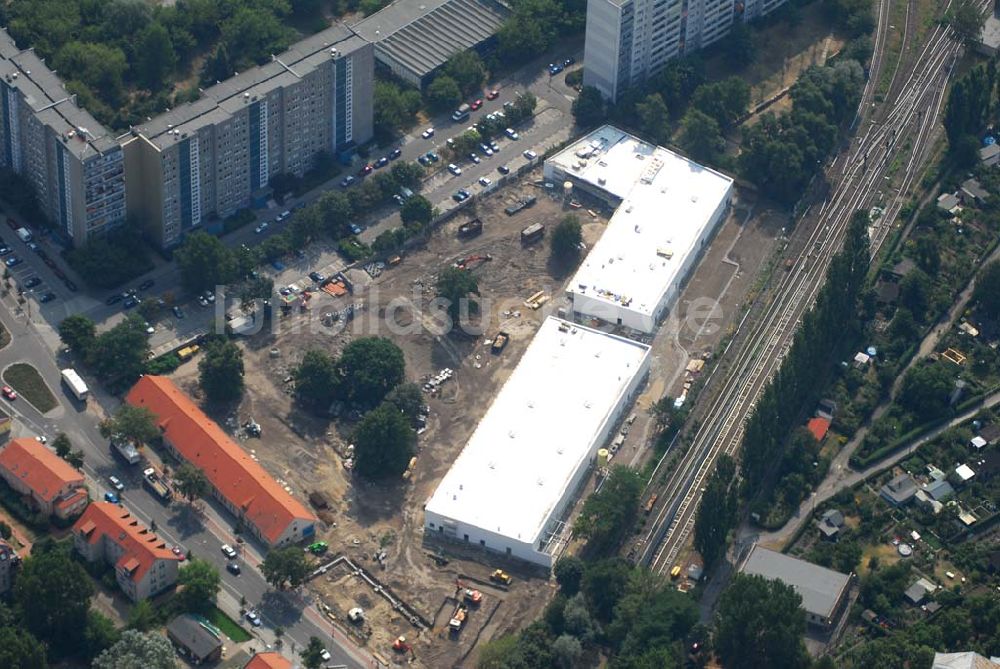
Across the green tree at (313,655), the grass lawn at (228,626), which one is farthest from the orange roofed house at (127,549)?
the green tree at (313,655)

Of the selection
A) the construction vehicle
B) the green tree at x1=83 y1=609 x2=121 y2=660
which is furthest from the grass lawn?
the construction vehicle

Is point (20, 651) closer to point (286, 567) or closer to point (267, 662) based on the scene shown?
point (267, 662)

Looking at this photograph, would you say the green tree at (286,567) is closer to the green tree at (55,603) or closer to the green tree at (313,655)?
the green tree at (313,655)

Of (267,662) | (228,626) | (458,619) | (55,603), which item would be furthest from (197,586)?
(458,619)

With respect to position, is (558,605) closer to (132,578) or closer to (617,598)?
(617,598)

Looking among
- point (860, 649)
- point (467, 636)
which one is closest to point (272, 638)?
point (467, 636)
